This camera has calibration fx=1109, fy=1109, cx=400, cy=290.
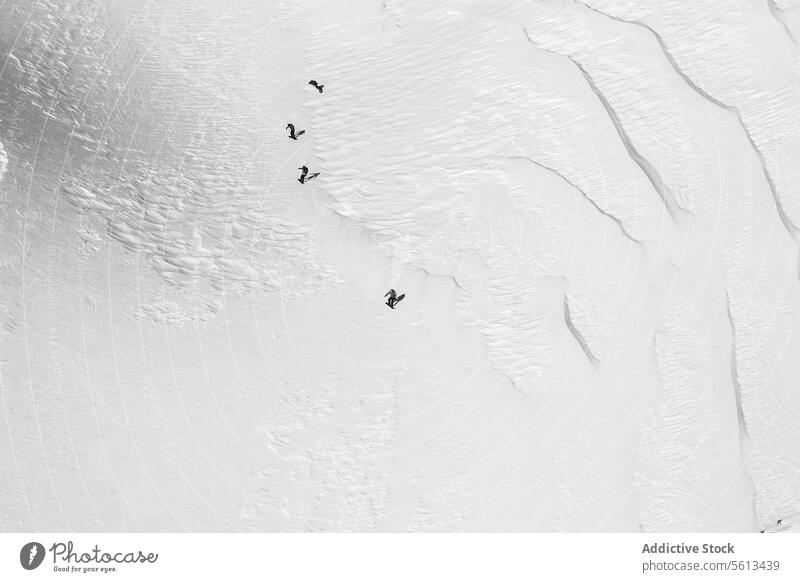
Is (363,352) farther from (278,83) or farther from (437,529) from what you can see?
(278,83)

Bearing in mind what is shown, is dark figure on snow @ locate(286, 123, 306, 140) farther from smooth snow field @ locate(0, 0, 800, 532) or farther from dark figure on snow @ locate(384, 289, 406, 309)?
dark figure on snow @ locate(384, 289, 406, 309)

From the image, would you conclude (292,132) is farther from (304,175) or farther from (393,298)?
(393,298)

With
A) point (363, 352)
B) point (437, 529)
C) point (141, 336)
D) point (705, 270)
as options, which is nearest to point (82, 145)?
point (141, 336)

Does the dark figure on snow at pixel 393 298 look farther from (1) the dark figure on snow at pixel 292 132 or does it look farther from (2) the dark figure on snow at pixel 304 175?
(1) the dark figure on snow at pixel 292 132

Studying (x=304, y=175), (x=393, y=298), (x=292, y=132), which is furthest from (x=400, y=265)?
(x=292, y=132)

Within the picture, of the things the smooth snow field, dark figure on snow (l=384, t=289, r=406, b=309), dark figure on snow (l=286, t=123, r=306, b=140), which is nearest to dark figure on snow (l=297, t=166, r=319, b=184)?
the smooth snow field

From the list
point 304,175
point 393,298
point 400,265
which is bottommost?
point 393,298
